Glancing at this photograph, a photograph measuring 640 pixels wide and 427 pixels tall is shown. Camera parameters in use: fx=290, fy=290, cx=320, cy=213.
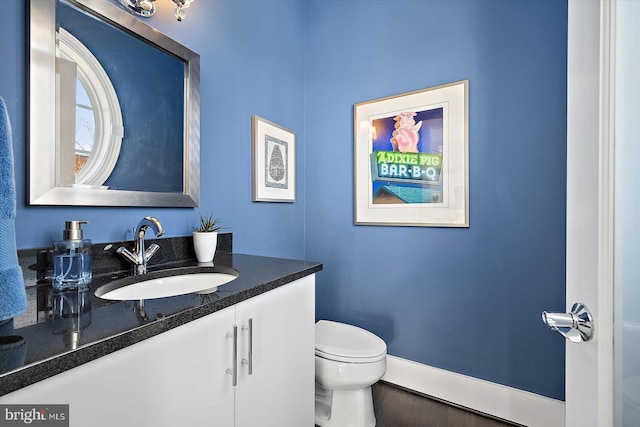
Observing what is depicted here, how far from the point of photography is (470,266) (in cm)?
163

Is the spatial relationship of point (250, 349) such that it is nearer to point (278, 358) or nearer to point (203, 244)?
point (278, 358)

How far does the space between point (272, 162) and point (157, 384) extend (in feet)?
4.54

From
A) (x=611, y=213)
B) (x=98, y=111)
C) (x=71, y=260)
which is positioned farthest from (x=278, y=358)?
(x=98, y=111)

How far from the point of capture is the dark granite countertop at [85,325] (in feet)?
1.43

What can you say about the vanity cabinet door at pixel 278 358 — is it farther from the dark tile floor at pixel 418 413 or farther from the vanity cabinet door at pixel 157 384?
the dark tile floor at pixel 418 413

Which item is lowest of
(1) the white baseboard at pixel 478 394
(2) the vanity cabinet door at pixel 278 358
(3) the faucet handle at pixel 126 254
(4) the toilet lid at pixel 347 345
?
(1) the white baseboard at pixel 478 394

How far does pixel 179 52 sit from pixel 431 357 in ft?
6.80

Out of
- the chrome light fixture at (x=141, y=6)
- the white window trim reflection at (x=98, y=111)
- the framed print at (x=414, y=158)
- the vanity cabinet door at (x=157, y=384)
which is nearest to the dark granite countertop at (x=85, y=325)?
the vanity cabinet door at (x=157, y=384)

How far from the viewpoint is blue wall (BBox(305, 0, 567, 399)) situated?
1.44 m

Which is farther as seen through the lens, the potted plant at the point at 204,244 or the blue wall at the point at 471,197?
the blue wall at the point at 471,197

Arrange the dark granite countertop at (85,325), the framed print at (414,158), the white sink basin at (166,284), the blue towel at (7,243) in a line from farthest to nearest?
the framed print at (414,158) → the white sink basin at (166,284) → the blue towel at (7,243) → the dark granite countertop at (85,325)

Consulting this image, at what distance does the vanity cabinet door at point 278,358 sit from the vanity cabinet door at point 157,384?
0.22 feet

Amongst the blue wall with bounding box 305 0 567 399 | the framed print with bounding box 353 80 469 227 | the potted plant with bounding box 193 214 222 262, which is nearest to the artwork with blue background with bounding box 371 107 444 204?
the framed print with bounding box 353 80 469 227

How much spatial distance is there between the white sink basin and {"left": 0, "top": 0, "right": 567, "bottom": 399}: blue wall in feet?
0.74
